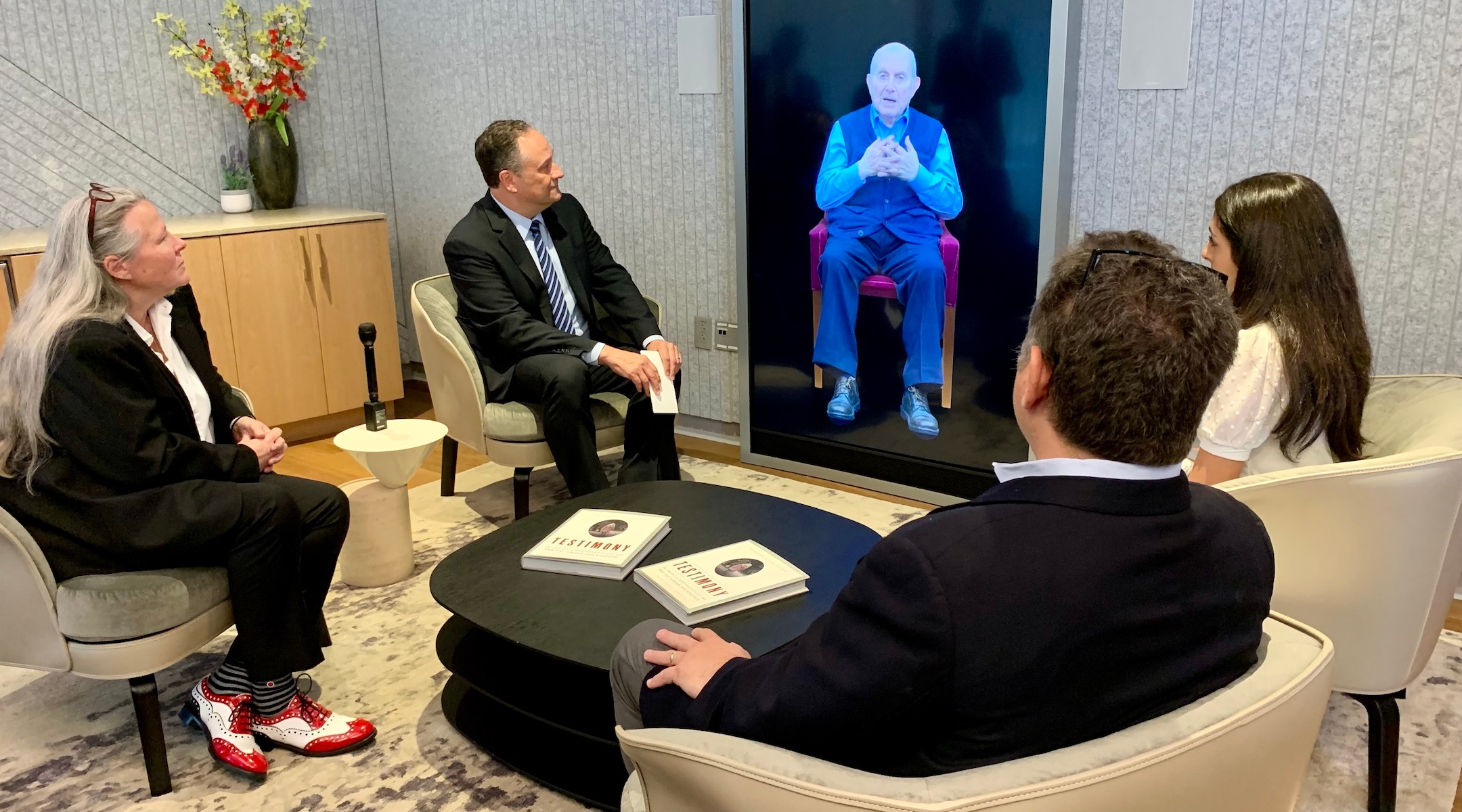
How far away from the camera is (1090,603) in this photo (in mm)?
1063

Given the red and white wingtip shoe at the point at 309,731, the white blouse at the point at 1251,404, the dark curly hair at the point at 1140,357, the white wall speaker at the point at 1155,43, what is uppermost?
the white wall speaker at the point at 1155,43

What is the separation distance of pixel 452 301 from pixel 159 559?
1602 mm

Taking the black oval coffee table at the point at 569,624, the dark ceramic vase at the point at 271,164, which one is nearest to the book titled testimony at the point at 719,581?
the black oval coffee table at the point at 569,624

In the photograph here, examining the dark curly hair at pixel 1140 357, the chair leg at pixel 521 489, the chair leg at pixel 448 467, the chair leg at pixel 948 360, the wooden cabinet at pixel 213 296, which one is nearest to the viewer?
the dark curly hair at pixel 1140 357

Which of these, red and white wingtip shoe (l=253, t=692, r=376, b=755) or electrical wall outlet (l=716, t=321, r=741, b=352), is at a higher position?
electrical wall outlet (l=716, t=321, r=741, b=352)

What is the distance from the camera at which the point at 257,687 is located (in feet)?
7.61

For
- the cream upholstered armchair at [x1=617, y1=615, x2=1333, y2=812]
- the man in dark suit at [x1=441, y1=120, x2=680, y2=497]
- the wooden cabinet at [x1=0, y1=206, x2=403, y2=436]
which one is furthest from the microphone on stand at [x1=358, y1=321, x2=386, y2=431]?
the cream upholstered armchair at [x1=617, y1=615, x2=1333, y2=812]

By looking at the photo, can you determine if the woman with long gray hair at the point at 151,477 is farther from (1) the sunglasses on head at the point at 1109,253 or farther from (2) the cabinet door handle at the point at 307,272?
(2) the cabinet door handle at the point at 307,272

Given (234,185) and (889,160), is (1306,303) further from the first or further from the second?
(234,185)

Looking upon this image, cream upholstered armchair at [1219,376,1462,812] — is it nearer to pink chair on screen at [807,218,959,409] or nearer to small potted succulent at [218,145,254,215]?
pink chair on screen at [807,218,959,409]

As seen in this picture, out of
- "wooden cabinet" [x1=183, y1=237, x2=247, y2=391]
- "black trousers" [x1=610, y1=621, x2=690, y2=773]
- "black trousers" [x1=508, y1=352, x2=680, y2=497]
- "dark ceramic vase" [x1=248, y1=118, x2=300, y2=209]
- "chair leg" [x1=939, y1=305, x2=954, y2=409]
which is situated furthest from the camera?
"dark ceramic vase" [x1=248, y1=118, x2=300, y2=209]

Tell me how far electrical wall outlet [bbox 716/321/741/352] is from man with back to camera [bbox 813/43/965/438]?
48 centimetres

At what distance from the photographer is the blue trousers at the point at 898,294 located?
3.55m

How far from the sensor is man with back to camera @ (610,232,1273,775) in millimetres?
1062
